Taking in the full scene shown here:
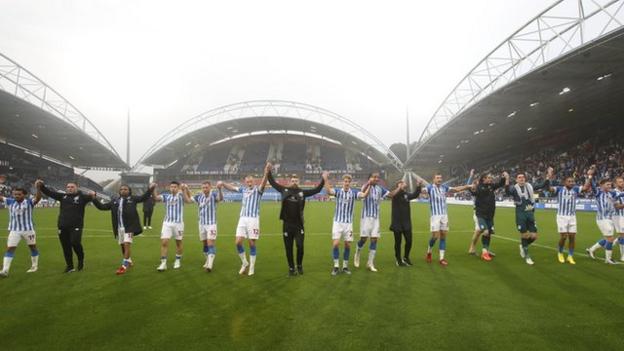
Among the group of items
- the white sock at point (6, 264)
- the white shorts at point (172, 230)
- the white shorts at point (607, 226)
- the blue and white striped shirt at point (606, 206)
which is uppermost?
the blue and white striped shirt at point (606, 206)

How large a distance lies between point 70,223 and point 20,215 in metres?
1.00

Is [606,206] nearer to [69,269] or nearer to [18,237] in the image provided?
[69,269]

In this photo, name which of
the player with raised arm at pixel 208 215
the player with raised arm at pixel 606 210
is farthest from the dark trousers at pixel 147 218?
the player with raised arm at pixel 606 210

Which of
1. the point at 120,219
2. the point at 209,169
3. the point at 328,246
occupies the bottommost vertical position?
the point at 328,246

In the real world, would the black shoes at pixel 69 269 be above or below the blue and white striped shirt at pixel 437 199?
below

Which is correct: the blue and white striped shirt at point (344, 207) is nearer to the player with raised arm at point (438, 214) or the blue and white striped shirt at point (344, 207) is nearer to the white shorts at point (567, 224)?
the player with raised arm at point (438, 214)

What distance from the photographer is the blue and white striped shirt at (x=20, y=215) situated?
7.49 meters

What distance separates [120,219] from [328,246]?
5768 millimetres

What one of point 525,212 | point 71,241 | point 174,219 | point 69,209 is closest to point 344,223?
point 174,219

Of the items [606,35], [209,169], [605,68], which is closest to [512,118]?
[605,68]

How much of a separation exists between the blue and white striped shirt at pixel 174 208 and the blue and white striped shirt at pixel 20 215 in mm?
2824

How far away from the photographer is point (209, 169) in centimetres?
6788

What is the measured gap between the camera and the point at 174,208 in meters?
7.88

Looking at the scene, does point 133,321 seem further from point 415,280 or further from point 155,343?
point 415,280
